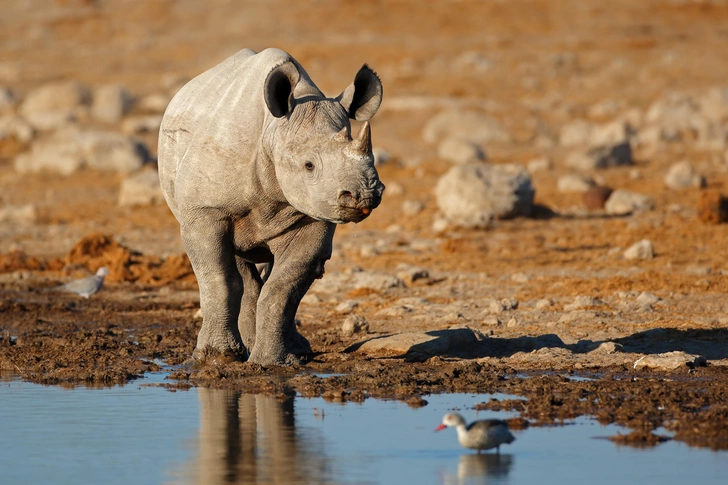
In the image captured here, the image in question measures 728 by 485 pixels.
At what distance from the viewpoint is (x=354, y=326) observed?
11273 millimetres

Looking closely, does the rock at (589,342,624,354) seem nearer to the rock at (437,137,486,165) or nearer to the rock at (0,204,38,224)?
the rock at (0,204,38,224)

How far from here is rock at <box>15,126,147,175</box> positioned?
25.1m

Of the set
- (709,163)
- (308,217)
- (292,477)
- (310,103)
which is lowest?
(292,477)

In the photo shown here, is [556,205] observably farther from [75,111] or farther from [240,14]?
[240,14]

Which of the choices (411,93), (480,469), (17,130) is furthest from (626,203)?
(411,93)

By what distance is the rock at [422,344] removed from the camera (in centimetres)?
994

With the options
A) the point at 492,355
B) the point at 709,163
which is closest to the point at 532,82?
the point at 709,163

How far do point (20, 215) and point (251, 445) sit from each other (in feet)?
46.3

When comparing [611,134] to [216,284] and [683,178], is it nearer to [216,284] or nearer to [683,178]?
[683,178]

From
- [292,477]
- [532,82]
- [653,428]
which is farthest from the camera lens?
[532,82]

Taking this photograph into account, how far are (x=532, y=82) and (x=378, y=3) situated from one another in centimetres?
1569

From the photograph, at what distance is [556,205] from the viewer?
20.5 meters

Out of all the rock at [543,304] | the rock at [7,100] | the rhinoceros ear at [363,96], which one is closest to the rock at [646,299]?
the rock at [543,304]

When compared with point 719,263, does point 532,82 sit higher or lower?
higher
